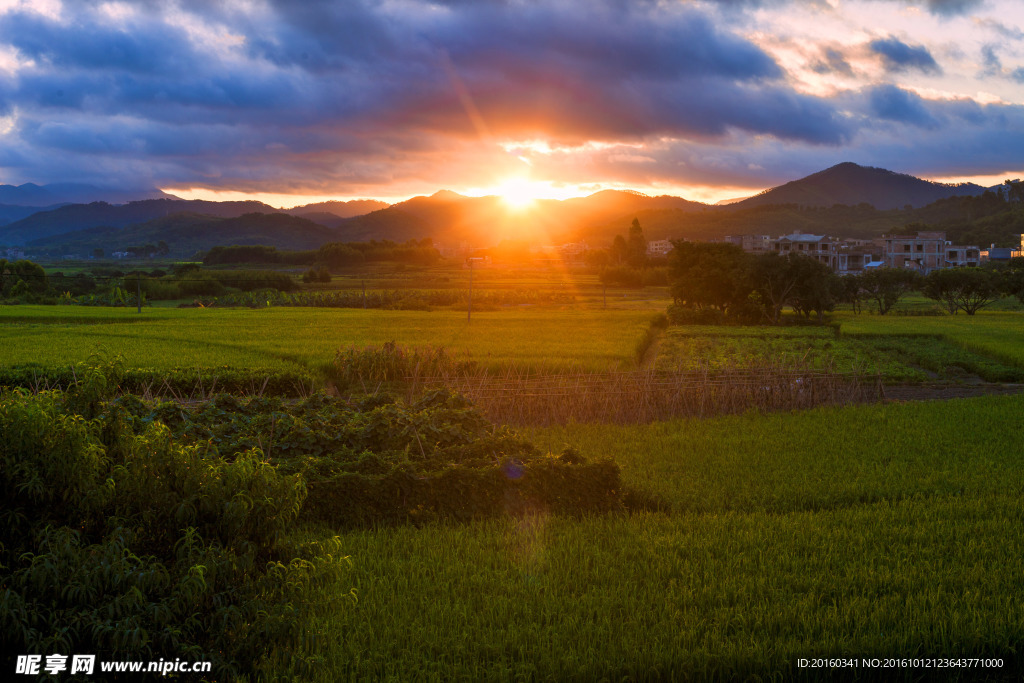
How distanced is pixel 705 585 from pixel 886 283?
51.9 meters

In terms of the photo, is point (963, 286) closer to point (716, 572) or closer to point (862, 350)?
point (862, 350)

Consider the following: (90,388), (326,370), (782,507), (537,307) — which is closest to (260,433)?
(90,388)

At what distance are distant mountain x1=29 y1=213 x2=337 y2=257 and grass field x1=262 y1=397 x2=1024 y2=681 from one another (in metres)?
163

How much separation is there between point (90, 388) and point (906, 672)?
5725mm

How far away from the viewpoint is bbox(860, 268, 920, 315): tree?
49.9 metres

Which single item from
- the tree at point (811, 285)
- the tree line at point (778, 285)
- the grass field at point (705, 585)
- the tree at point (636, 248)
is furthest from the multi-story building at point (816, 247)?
the grass field at point (705, 585)

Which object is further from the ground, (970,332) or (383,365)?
(970,332)

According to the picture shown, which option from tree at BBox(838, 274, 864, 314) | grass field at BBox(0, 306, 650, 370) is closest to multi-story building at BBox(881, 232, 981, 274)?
tree at BBox(838, 274, 864, 314)

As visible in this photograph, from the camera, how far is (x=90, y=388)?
14.5 feet

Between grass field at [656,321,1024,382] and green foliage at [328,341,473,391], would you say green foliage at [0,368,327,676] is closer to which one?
green foliage at [328,341,473,391]

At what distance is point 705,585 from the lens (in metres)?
5.69

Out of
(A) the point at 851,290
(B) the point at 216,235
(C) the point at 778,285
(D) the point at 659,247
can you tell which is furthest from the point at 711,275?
(B) the point at 216,235

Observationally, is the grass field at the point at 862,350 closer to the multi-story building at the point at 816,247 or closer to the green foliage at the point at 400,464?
the green foliage at the point at 400,464

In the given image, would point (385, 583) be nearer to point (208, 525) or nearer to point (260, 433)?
point (208, 525)
